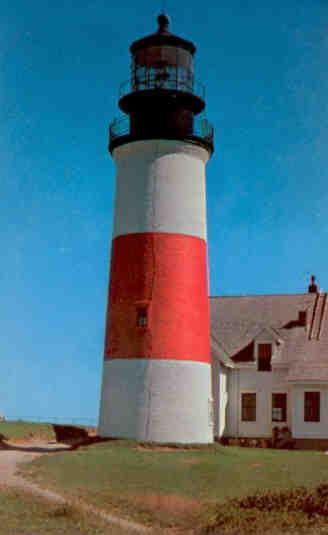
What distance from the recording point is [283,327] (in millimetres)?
38312

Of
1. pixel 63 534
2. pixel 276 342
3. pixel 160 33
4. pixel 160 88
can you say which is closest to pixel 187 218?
pixel 160 88

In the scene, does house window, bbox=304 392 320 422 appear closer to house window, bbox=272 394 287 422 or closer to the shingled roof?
the shingled roof

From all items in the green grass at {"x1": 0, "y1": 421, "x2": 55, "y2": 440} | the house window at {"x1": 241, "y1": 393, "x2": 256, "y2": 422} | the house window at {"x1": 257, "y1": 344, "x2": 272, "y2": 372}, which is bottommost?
the green grass at {"x1": 0, "y1": 421, "x2": 55, "y2": 440}

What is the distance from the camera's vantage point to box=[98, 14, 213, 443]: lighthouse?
1128 inches

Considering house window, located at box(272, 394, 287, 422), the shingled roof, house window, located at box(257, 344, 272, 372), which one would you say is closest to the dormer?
house window, located at box(257, 344, 272, 372)

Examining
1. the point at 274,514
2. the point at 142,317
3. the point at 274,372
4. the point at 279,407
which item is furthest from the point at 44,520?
the point at 274,372

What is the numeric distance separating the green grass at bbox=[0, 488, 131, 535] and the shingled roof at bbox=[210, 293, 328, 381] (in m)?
19.0

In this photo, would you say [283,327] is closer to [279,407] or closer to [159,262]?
[279,407]

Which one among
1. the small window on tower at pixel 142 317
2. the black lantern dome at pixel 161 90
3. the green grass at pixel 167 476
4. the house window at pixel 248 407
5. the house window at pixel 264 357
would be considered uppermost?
the black lantern dome at pixel 161 90

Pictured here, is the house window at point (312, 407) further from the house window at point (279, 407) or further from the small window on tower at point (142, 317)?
the small window on tower at point (142, 317)

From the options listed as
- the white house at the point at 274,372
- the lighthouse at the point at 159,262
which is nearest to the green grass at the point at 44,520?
the lighthouse at the point at 159,262

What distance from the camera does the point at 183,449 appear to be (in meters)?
28.2

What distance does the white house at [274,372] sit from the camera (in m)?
34.4

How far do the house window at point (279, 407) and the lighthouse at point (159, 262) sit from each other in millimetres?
6900
